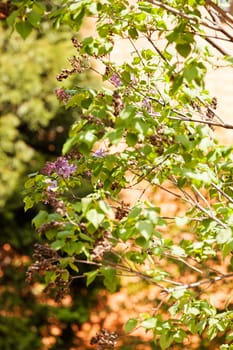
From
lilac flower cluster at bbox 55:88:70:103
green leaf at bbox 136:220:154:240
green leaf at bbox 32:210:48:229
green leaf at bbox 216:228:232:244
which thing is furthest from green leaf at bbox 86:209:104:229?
lilac flower cluster at bbox 55:88:70:103

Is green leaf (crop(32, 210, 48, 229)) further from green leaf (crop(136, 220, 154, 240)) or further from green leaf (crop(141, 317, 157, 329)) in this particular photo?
green leaf (crop(141, 317, 157, 329))

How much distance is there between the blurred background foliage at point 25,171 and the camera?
28.1 feet

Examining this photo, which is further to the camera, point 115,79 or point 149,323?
point 115,79

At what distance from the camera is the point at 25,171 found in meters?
8.75

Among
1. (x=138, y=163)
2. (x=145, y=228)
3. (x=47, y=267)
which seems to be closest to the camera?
(x=145, y=228)

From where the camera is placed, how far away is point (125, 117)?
8.21 feet

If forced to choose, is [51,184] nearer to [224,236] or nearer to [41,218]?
[41,218]

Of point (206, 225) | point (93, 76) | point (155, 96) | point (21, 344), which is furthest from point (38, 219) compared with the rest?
point (93, 76)

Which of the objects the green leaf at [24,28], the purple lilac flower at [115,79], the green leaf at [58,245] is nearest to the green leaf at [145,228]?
the green leaf at [58,245]

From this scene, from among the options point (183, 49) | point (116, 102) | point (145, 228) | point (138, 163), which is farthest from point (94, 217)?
point (138, 163)

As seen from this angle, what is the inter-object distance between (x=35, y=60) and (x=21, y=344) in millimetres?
3142

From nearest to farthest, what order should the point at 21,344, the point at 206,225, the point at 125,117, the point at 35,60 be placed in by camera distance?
the point at 125,117 < the point at 206,225 < the point at 21,344 < the point at 35,60

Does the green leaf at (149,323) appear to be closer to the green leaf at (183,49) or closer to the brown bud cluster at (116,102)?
the brown bud cluster at (116,102)

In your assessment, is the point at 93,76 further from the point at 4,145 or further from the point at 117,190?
the point at 117,190
